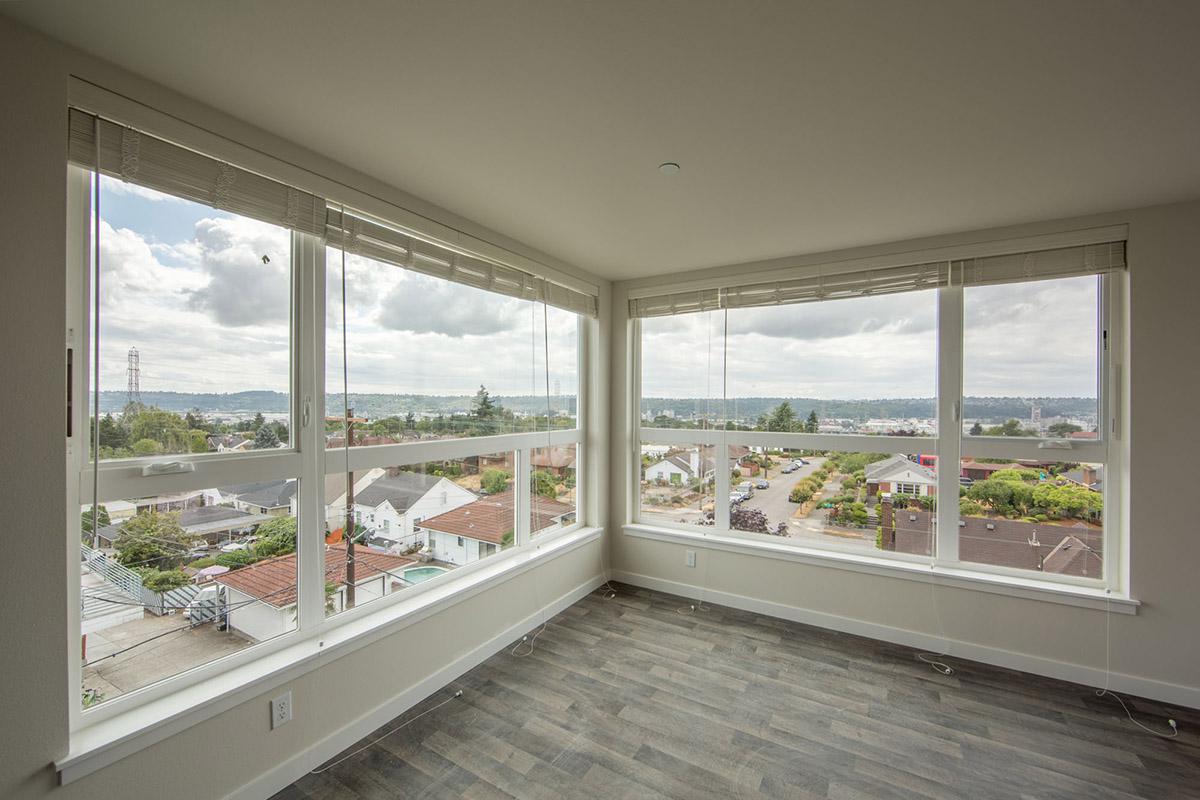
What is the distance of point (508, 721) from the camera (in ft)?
7.61

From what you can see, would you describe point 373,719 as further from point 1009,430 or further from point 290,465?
point 1009,430

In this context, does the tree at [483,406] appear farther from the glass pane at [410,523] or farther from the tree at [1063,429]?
the tree at [1063,429]

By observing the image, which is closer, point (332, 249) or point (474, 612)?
point (332, 249)

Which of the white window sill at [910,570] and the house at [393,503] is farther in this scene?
the white window sill at [910,570]

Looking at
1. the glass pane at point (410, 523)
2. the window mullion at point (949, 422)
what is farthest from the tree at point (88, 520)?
the window mullion at point (949, 422)

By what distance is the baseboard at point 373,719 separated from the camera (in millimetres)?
1847

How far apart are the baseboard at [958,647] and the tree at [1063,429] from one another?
4.01 ft

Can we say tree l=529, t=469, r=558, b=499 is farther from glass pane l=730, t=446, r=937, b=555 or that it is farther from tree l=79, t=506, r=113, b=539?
tree l=79, t=506, r=113, b=539

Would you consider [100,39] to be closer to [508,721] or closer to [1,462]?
[1,462]

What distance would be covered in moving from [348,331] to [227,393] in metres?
0.55

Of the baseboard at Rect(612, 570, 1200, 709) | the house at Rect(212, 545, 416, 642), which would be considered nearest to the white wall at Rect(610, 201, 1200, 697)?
the baseboard at Rect(612, 570, 1200, 709)

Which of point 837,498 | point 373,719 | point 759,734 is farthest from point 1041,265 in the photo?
point 373,719

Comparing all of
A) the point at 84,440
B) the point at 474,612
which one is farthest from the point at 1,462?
the point at 474,612

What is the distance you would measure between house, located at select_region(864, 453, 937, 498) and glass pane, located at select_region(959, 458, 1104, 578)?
0.18 m
